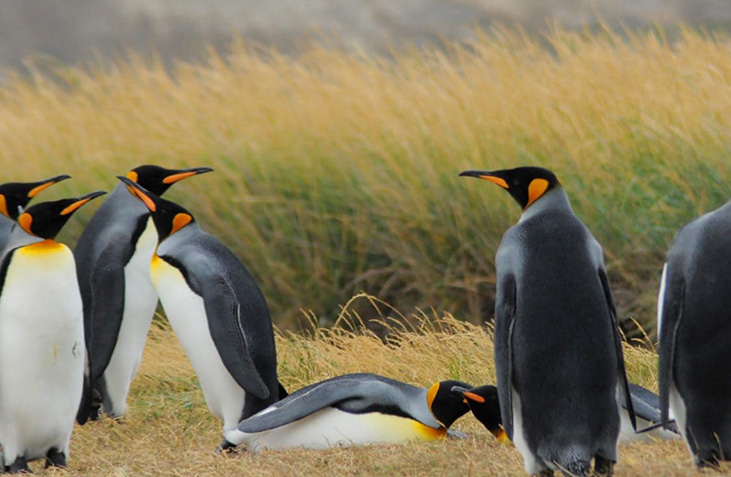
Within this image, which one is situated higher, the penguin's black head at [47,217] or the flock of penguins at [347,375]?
the penguin's black head at [47,217]

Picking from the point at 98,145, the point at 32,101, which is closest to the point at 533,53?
the point at 98,145

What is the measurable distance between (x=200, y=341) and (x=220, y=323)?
0.42 ft

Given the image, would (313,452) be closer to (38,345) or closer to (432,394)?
(432,394)

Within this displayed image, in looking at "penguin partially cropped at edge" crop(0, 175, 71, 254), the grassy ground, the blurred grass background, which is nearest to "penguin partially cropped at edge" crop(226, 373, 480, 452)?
the grassy ground

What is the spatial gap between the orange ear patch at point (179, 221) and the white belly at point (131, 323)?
671 mm

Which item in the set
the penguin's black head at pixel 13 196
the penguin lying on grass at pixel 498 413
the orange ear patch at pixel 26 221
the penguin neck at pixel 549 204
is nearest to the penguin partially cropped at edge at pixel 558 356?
the penguin neck at pixel 549 204

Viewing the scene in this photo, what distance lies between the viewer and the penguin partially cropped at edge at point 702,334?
3014 millimetres

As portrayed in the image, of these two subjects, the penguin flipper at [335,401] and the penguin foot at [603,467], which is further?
the penguin flipper at [335,401]

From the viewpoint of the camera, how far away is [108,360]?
16.0 feet

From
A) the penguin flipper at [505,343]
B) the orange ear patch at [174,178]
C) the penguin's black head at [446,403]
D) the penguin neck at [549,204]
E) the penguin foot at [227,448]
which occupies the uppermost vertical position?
the orange ear patch at [174,178]

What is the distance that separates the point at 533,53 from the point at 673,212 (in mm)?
2206

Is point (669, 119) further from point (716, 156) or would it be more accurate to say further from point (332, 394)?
point (332, 394)

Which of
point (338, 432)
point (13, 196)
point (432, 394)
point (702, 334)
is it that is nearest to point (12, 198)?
point (13, 196)

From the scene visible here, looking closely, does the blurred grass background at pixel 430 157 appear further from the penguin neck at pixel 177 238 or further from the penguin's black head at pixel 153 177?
the penguin neck at pixel 177 238
